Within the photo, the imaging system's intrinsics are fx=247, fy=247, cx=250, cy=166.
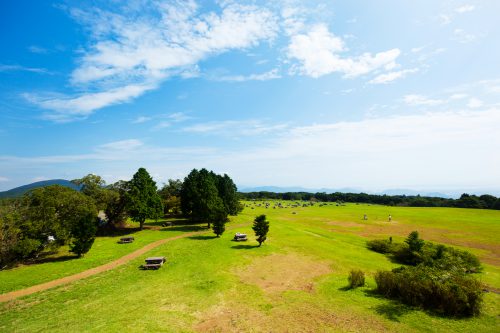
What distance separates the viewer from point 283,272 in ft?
91.2

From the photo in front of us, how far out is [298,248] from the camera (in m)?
38.7

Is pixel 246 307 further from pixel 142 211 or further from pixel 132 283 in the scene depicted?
pixel 142 211

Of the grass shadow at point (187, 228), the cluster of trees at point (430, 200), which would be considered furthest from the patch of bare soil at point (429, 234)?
the cluster of trees at point (430, 200)

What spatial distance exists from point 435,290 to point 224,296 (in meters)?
16.4

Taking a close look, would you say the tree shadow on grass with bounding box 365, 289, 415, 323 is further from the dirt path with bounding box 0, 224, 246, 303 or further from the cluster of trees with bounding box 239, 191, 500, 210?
the cluster of trees with bounding box 239, 191, 500, 210

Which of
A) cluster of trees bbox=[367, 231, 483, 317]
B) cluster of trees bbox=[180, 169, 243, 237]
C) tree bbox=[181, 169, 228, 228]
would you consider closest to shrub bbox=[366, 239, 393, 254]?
cluster of trees bbox=[367, 231, 483, 317]

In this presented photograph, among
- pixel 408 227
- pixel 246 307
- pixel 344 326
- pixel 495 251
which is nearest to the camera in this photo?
pixel 344 326

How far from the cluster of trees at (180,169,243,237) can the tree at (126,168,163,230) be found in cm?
858

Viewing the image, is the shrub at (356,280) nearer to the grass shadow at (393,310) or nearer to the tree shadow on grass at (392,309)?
the tree shadow on grass at (392,309)

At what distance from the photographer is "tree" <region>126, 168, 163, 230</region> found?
4984 cm

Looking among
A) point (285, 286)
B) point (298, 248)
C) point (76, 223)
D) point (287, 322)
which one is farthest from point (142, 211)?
point (287, 322)

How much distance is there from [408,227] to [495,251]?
24314 millimetres

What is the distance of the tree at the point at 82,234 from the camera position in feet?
108

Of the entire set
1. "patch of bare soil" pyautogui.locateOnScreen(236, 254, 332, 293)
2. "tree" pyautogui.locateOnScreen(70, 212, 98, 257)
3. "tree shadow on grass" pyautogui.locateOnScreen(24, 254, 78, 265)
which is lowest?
"tree shadow on grass" pyautogui.locateOnScreen(24, 254, 78, 265)
